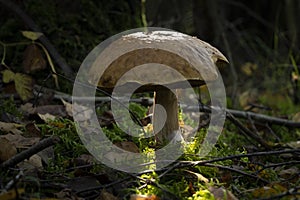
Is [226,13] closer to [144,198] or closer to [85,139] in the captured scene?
[85,139]

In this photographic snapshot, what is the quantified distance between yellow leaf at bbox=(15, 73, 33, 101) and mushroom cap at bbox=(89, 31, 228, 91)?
1007 millimetres

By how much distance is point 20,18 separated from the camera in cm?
348

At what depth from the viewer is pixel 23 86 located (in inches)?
119

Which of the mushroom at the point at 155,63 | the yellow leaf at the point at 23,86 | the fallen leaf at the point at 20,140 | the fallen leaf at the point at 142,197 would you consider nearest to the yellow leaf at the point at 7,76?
the yellow leaf at the point at 23,86

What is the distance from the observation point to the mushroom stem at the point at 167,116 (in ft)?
7.77

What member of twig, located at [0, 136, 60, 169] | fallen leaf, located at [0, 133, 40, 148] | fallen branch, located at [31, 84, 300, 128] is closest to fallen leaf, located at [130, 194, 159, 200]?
twig, located at [0, 136, 60, 169]

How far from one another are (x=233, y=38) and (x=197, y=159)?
20.5 ft

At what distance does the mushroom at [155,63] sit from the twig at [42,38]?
Answer: 1210 millimetres

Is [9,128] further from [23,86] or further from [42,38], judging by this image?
[42,38]

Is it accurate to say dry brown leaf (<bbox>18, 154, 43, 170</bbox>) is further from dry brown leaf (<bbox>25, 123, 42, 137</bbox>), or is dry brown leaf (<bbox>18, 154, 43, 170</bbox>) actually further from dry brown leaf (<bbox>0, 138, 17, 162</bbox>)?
dry brown leaf (<bbox>25, 123, 42, 137</bbox>)

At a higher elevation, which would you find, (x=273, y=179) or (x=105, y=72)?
(x=105, y=72)

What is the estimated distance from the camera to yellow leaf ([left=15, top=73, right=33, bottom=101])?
2.97 meters

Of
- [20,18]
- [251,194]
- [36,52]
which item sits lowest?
[251,194]

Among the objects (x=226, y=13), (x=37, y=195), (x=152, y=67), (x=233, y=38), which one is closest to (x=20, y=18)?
(x=152, y=67)
